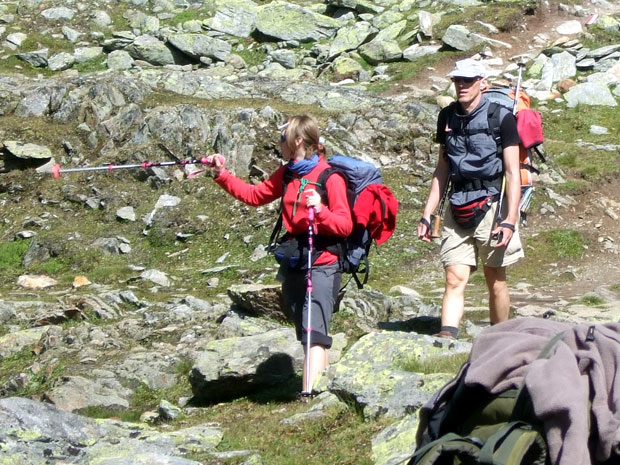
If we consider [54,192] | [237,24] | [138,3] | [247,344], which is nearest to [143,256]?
[54,192]

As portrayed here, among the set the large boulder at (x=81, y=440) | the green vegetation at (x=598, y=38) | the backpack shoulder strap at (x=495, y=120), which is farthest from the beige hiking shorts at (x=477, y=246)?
the green vegetation at (x=598, y=38)

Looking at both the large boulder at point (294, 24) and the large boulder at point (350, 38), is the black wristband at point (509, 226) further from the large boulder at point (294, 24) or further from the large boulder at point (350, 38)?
the large boulder at point (294, 24)

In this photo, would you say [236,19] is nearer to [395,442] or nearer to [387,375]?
[387,375]

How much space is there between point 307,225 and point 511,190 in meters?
1.67

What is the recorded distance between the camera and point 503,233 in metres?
7.83

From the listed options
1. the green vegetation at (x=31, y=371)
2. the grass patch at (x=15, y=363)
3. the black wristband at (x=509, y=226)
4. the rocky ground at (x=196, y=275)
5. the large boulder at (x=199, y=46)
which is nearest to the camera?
the rocky ground at (x=196, y=275)

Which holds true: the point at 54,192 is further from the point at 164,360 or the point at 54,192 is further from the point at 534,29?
the point at 534,29

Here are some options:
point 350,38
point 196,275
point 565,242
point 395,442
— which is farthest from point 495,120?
point 350,38

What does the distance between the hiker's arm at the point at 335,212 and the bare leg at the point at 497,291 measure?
4.95 feet

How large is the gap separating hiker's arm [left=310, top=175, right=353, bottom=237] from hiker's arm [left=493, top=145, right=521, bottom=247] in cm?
130

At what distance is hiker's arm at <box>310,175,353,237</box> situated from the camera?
7297mm

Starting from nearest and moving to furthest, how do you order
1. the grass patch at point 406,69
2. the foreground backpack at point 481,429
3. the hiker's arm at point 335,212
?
the foreground backpack at point 481,429 → the hiker's arm at point 335,212 → the grass patch at point 406,69

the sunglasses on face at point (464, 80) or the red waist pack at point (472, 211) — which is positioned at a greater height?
the sunglasses on face at point (464, 80)

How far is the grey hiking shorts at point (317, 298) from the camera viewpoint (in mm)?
7605
